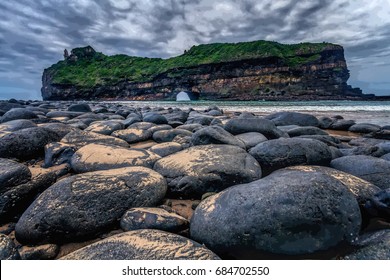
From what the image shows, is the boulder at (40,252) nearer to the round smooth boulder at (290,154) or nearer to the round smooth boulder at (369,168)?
the round smooth boulder at (290,154)

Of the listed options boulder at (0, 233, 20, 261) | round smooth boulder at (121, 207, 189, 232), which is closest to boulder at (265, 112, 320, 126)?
round smooth boulder at (121, 207, 189, 232)

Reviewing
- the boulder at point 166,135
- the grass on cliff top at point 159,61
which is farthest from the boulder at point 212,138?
the grass on cliff top at point 159,61

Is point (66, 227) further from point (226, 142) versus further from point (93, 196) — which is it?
point (226, 142)

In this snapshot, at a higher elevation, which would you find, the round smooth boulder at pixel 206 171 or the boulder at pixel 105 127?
the boulder at pixel 105 127

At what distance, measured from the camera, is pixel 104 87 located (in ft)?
254

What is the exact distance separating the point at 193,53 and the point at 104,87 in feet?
109

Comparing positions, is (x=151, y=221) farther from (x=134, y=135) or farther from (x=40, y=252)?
(x=134, y=135)

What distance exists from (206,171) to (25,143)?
7.48 ft

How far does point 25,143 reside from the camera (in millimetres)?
2965

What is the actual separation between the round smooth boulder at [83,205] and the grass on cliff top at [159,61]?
7494 centimetres

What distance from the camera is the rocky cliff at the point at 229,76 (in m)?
68.4

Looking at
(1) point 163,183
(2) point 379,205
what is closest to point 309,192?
(2) point 379,205

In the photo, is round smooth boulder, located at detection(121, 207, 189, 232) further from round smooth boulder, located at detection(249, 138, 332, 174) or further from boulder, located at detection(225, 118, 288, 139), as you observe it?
boulder, located at detection(225, 118, 288, 139)

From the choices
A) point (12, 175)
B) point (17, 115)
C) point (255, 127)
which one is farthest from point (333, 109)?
point (12, 175)
